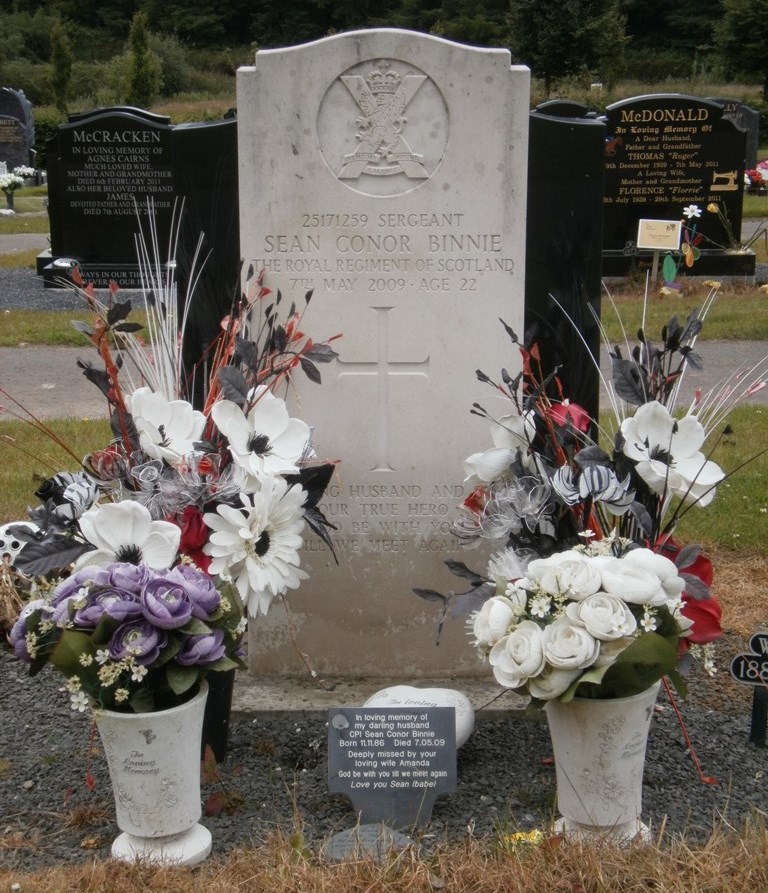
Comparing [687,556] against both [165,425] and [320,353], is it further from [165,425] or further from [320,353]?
[165,425]

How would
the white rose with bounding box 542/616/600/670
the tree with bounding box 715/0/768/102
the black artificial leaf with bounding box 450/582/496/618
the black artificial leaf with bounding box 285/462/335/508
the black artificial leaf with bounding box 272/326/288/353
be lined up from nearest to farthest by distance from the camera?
1. the white rose with bounding box 542/616/600/670
2. the black artificial leaf with bounding box 450/582/496/618
3. the black artificial leaf with bounding box 272/326/288/353
4. the black artificial leaf with bounding box 285/462/335/508
5. the tree with bounding box 715/0/768/102

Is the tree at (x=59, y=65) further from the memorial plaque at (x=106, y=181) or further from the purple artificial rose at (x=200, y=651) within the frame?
the purple artificial rose at (x=200, y=651)

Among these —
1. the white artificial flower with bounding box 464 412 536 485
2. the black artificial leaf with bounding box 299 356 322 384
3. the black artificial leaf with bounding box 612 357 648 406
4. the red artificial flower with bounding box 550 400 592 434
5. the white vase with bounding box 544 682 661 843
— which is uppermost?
the black artificial leaf with bounding box 612 357 648 406

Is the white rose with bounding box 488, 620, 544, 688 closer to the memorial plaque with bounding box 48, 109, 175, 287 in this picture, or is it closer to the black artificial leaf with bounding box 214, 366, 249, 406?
the black artificial leaf with bounding box 214, 366, 249, 406

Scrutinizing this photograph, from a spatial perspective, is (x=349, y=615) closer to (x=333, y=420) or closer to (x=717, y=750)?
(x=333, y=420)

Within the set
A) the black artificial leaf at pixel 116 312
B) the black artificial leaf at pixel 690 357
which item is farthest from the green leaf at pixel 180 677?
the black artificial leaf at pixel 690 357

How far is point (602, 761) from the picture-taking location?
2.97m

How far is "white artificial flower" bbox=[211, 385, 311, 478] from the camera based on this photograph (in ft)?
10.7

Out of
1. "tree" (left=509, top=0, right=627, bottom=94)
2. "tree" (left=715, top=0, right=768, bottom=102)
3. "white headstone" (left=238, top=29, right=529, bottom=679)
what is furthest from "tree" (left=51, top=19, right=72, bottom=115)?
"white headstone" (left=238, top=29, right=529, bottom=679)

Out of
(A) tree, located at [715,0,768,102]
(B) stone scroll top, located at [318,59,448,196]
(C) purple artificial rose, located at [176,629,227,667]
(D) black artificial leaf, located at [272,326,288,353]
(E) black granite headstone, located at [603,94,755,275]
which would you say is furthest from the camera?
(A) tree, located at [715,0,768,102]

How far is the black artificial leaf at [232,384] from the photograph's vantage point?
329 centimetres

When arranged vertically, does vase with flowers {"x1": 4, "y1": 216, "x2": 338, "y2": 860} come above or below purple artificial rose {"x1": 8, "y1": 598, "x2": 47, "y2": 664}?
above

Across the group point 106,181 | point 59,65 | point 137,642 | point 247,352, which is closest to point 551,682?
point 137,642

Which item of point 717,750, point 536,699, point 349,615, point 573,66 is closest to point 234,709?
point 349,615
